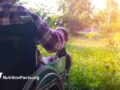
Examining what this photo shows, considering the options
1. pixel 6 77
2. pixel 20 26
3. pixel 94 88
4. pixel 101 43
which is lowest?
pixel 94 88

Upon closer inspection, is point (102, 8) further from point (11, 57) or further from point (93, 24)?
point (11, 57)

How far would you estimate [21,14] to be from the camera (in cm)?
161

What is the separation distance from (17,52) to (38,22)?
0.16 meters

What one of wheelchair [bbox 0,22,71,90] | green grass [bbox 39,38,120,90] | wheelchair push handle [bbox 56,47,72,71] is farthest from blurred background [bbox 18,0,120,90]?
wheelchair [bbox 0,22,71,90]

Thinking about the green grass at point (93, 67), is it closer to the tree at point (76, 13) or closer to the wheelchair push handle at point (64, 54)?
the tree at point (76, 13)

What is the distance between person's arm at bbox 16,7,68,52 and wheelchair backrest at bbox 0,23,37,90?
85mm

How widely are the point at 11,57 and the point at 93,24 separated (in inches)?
54.9

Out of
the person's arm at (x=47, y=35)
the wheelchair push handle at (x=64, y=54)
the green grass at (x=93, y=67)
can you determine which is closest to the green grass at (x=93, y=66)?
the green grass at (x=93, y=67)

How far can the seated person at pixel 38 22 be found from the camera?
1.59 metres

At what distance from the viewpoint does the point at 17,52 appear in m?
1.61

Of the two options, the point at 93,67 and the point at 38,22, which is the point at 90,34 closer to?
the point at 93,67

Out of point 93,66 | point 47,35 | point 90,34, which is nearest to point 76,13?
point 90,34

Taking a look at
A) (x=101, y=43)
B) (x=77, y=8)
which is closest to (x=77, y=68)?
(x=101, y=43)

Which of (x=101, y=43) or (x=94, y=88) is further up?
(x=101, y=43)
